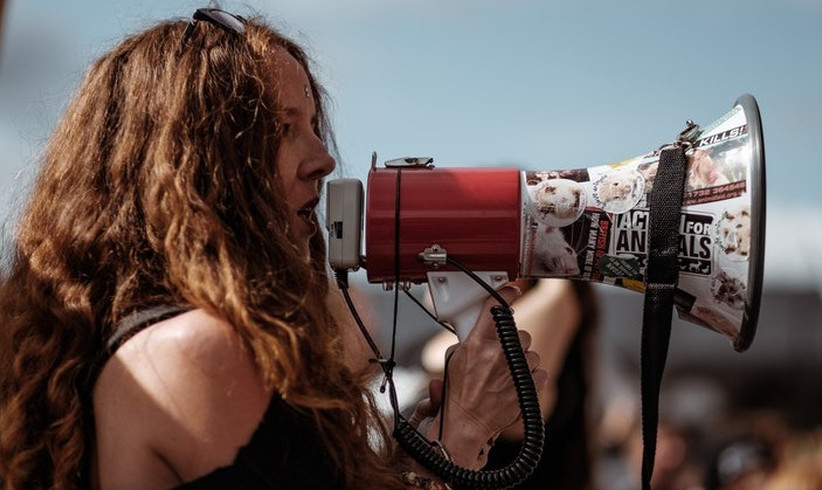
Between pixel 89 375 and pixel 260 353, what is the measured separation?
277mm

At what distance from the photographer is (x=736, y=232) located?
234 centimetres

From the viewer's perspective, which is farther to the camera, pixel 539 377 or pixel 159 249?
pixel 539 377

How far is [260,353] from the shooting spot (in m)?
1.89

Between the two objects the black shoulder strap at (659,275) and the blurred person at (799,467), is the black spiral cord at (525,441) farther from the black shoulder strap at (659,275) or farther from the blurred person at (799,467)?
the blurred person at (799,467)

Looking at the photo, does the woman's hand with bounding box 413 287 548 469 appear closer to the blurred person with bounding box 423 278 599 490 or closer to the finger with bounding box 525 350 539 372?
the finger with bounding box 525 350 539 372

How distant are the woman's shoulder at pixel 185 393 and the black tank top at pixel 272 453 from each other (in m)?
0.01

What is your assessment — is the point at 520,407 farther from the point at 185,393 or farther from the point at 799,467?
the point at 799,467

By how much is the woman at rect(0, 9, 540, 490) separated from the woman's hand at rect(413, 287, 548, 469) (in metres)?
0.14

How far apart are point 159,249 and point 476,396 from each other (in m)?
0.72

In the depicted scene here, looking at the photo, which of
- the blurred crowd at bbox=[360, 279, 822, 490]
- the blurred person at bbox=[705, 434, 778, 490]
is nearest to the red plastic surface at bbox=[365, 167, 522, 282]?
the blurred crowd at bbox=[360, 279, 822, 490]

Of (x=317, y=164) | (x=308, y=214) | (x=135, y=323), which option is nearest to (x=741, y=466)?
(x=308, y=214)

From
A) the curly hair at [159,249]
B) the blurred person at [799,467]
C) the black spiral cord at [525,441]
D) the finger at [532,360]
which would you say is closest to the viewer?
the curly hair at [159,249]

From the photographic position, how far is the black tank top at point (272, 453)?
187cm

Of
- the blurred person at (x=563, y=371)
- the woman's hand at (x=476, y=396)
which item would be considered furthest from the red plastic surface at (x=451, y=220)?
the blurred person at (x=563, y=371)
